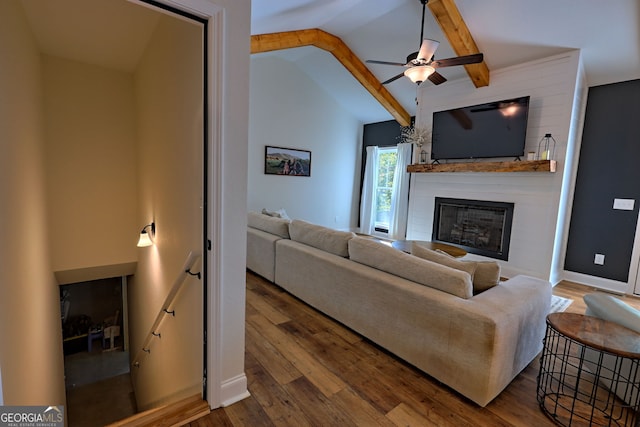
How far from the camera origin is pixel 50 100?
319cm

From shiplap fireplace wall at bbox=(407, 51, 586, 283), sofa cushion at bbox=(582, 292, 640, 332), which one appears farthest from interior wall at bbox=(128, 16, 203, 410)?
shiplap fireplace wall at bbox=(407, 51, 586, 283)

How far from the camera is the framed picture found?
590cm

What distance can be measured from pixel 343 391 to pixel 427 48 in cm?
317

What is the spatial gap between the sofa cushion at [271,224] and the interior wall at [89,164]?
153cm

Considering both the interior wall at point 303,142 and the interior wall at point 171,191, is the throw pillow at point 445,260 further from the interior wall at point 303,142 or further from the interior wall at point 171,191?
the interior wall at point 303,142

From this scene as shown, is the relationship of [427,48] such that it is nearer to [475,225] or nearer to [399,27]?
[399,27]

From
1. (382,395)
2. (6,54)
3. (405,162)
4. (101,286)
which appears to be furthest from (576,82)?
(101,286)

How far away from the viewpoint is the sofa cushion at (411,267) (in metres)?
1.91

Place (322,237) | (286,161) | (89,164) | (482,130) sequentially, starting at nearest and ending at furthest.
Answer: (322,237)
(89,164)
(482,130)
(286,161)

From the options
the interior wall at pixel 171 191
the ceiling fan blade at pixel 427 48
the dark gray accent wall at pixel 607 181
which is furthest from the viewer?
the dark gray accent wall at pixel 607 181

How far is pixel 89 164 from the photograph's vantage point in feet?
11.4

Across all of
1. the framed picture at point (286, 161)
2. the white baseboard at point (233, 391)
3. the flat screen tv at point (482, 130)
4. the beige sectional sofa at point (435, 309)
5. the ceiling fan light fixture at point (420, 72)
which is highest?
the ceiling fan light fixture at point (420, 72)

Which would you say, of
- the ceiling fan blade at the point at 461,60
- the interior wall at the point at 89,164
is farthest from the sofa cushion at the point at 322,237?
the interior wall at the point at 89,164

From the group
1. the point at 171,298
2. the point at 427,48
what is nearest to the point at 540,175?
the point at 427,48
